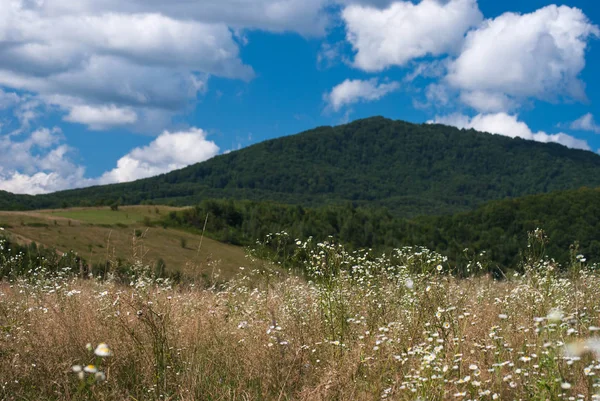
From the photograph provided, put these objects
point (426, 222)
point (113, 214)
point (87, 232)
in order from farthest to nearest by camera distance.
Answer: point (426, 222)
point (113, 214)
point (87, 232)

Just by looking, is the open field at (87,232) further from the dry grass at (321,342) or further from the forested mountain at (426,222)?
the dry grass at (321,342)

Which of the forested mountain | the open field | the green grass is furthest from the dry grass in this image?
the forested mountain

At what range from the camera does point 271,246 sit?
775 centimetres

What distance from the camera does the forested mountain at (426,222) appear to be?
76688 mm

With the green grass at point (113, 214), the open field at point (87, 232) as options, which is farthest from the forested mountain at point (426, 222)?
the open field at point (87, 232)

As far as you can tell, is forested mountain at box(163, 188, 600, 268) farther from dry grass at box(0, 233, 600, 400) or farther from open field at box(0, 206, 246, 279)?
dry grass at box(0, 233, 600, 400)

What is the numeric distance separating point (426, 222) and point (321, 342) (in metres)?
101

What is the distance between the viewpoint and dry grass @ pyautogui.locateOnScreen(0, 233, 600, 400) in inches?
164

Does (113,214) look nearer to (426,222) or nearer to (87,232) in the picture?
(87,232)

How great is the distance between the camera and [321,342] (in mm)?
5082

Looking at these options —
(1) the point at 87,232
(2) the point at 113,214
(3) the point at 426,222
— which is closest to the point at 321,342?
(1) the point at 87,232

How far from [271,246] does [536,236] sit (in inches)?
138

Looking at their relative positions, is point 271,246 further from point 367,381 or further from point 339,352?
point 367,381

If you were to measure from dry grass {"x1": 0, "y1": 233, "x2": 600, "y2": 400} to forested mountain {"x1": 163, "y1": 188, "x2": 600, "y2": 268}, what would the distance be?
6639 centimetres
